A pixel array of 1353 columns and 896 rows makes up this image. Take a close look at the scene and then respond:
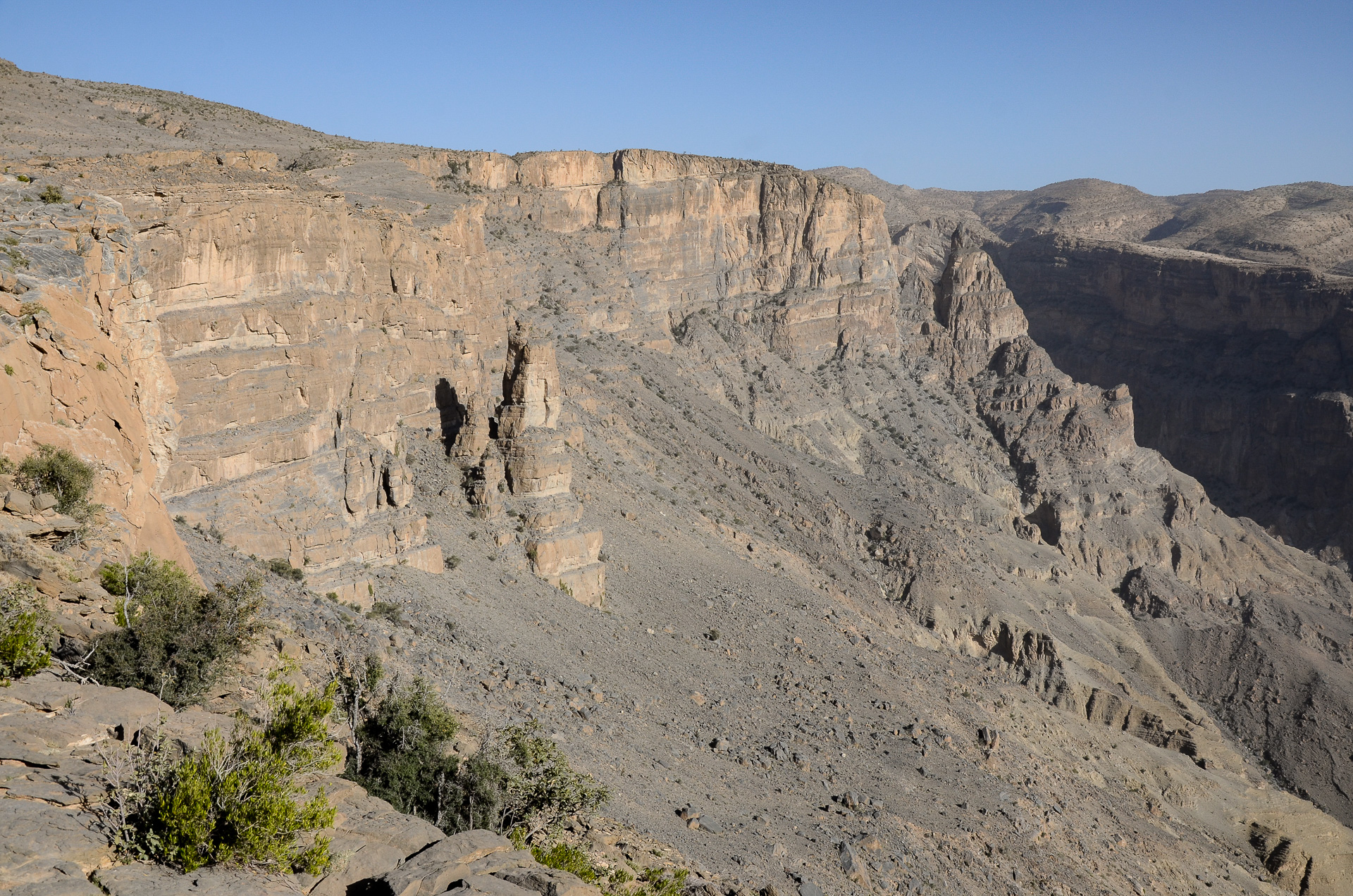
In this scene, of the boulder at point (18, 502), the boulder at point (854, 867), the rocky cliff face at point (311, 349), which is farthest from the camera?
the rocky cliff face at point (311, 349)

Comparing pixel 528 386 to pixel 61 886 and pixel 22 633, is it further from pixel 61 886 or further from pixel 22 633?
pixel 61 886

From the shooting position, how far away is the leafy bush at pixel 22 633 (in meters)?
13.2

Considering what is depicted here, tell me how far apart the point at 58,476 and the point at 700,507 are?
4255 cm

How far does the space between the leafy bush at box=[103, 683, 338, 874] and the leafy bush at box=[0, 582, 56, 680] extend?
7.20ft

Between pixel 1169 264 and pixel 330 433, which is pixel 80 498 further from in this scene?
pixel 1169 264

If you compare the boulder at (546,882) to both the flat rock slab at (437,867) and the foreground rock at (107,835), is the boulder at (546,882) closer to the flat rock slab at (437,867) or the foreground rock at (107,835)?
the foreground rock at (107,835)

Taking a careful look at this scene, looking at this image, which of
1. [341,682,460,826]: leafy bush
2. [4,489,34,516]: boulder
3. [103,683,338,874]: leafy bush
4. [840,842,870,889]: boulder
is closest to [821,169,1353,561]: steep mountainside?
[840,842,870,889]: boulder

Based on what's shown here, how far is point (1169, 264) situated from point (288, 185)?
4555 inches

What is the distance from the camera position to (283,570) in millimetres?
29250

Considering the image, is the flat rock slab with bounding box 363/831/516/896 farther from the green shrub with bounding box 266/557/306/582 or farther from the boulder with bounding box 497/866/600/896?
the green shrub with bounding box 266/557/306/582

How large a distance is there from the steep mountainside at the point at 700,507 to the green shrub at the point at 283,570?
579 millimetres

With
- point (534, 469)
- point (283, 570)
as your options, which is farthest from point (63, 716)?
point (534, 469)

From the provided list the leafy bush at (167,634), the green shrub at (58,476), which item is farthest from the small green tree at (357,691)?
the green shrub at (58,476)

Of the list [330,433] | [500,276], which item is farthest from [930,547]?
[330,433]
